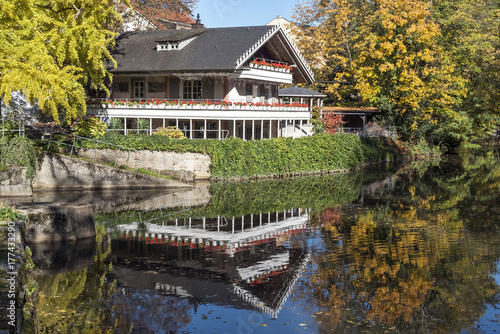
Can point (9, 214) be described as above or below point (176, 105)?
below

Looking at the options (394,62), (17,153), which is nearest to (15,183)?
(17,153)

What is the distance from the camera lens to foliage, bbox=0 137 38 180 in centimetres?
2947

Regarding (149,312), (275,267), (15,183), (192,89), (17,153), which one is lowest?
(149,312)

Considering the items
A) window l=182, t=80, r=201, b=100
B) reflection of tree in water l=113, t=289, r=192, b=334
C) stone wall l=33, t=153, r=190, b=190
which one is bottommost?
reflection of tree in water l=113, t=289, r=192, b=334

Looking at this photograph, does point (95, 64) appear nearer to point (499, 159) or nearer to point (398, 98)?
point (398, 98)

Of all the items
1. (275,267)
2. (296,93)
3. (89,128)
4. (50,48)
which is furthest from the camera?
(296,93)

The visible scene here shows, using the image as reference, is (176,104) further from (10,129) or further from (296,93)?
(296,93)

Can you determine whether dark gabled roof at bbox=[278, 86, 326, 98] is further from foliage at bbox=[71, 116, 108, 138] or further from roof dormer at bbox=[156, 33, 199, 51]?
foliage at bbox=[71, 116, 108, 138]

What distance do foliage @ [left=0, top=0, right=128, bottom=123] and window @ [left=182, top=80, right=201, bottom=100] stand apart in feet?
27.9

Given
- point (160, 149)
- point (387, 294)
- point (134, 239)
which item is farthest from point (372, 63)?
point (387, 294)

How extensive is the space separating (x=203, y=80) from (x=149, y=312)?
32250mm

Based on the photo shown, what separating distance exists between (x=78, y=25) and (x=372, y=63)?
3203 centimetres

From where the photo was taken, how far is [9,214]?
721 inches

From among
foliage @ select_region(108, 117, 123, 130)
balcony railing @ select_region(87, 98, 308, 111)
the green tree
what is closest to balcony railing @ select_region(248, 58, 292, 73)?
balcony railing @ select_region(87, 98, 308, 111)
